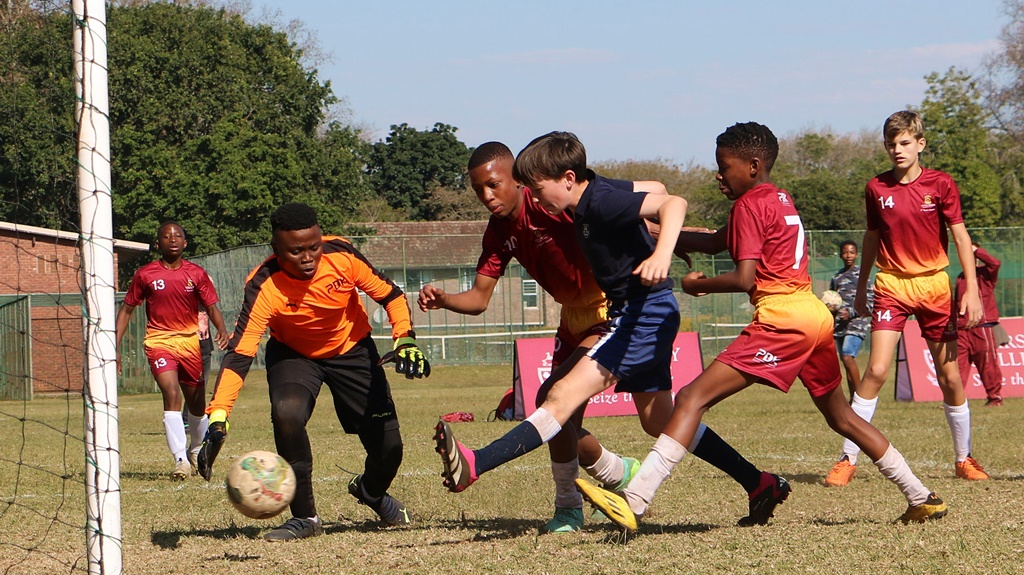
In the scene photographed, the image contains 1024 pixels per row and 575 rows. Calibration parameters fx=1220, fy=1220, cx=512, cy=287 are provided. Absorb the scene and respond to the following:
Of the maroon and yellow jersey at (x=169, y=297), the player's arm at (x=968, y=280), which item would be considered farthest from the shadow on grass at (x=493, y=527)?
the maroon and yellow jersey at (x=169, y=297)

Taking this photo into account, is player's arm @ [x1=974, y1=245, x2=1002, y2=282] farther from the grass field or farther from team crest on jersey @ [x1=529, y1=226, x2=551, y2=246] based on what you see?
team crest on jersey @ [x1=529, y1=226, x2=551, y2=246]

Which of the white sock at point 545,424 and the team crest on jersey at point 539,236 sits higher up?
the team crest on jersey at point 539,236

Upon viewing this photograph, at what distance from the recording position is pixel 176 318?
11.2m

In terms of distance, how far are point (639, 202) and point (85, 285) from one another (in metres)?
2.44

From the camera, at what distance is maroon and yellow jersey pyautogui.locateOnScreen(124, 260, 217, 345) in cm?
1121

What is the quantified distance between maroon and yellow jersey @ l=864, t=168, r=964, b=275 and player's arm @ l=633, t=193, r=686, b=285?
308 centimetres

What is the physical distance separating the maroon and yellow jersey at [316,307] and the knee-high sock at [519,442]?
121 centimetres

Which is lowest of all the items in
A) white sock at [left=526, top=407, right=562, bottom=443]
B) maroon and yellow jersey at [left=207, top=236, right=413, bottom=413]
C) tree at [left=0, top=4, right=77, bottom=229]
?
white sock at [left=526, top=407, right=562, bottom=443]

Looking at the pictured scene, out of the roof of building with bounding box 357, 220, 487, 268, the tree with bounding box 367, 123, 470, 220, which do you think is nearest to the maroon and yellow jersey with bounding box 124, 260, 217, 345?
the roof of building with bounding box 357, 220, 487, 268

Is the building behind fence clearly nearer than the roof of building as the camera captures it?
Yes

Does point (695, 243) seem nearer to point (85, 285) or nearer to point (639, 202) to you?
point (639, 202)

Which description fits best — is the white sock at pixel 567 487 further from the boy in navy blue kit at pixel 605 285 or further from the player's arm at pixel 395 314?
the player's arm at pixel 395 314

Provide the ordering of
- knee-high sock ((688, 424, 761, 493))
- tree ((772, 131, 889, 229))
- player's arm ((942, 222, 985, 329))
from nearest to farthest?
knee-high sock ((688, 424, 761, 493)) < player's arm ((942, 222, 985, 329)) < tree ((772, 131, 889, 229))

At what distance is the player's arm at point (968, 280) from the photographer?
24.8 ft
